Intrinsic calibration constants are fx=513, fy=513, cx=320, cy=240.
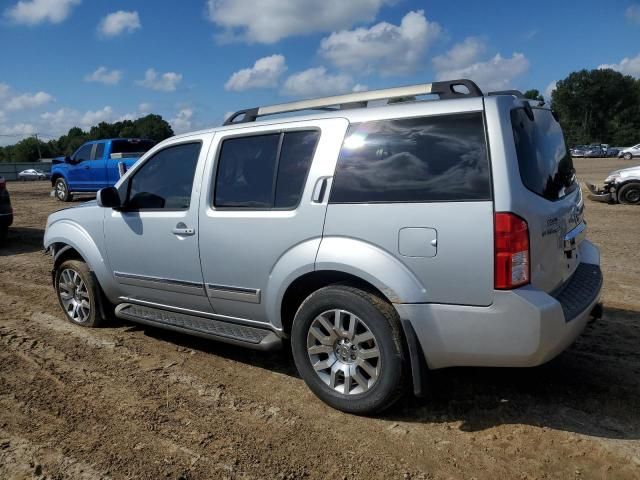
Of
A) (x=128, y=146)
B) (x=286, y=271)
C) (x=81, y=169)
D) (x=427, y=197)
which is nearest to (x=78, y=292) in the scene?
(x=286, y=271)

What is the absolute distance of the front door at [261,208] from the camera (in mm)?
3375

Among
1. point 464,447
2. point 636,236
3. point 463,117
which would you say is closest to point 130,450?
point 464,447

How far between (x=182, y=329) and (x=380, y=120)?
2.24m

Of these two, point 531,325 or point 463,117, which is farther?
point 463,117

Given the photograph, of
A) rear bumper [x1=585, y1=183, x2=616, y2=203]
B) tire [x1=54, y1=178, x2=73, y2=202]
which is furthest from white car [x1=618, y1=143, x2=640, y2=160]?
tire [x1=54, y1=178, x2=73, y2=202]

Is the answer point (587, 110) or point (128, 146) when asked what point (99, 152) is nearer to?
point (128, 146)

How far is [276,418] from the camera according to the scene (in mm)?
3318

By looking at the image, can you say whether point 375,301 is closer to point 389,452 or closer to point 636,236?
point 389,452

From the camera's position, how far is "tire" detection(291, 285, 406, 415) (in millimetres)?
3066

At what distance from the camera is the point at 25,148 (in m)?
97.8

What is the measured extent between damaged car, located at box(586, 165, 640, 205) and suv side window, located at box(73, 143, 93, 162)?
50.6 feet

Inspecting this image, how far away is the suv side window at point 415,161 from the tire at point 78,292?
288 cm

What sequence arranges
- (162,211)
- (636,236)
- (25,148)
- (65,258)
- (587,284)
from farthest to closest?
(25,148), (636,236), (65,258), (162,211), (587,284)

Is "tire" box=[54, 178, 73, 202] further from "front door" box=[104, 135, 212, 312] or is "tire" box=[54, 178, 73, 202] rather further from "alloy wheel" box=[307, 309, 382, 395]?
"alloy wheel" box=[307, 309, 382, 395]
